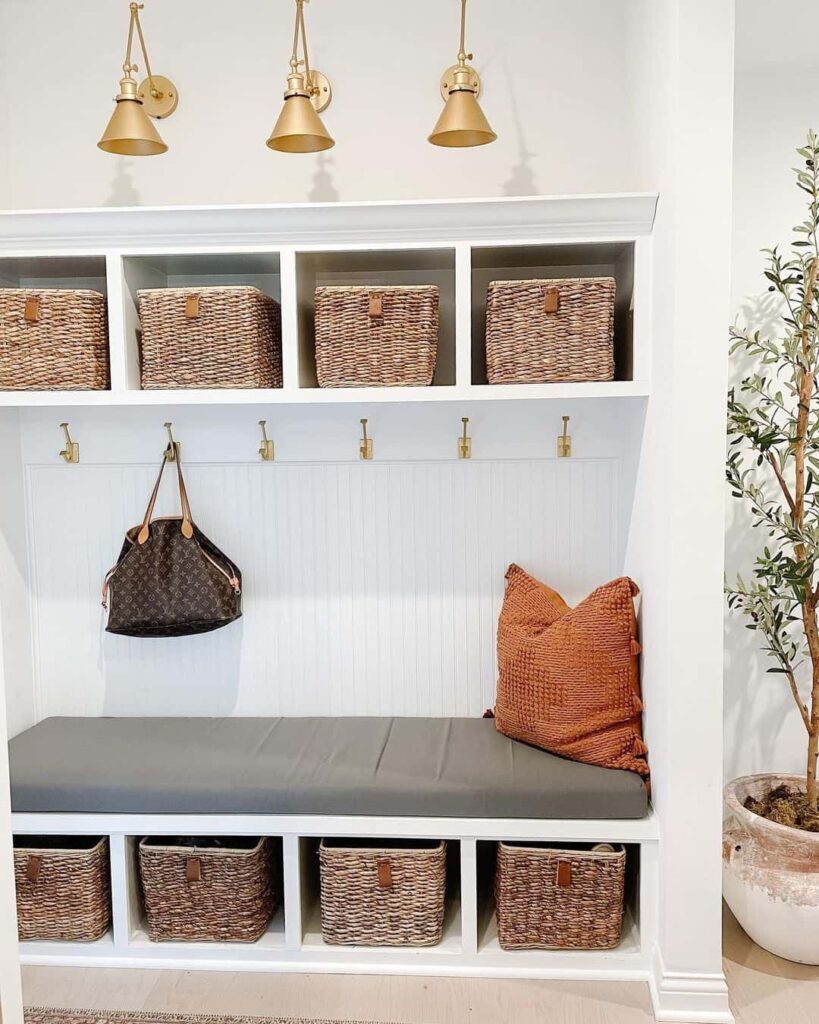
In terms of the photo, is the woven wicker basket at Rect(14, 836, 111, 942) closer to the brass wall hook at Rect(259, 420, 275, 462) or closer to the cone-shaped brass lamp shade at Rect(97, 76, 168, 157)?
the brass wall hook at Rect(259, 420, 275, 462)

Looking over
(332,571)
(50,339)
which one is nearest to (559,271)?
(332,571)

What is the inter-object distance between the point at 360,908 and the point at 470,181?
2.04 m

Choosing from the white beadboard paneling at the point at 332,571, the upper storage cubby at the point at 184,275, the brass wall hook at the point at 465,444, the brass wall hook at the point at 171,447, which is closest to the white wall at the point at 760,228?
the white beadboard paneling at the point at 332,571

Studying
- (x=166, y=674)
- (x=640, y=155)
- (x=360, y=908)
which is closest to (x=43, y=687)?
(x=166, y=674)

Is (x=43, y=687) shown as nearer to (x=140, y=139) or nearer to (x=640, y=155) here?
(x=140, y=139)

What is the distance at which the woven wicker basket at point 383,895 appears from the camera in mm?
2244

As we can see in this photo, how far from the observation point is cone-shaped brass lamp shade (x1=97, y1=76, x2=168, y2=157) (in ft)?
6.97

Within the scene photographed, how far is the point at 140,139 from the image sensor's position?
213cm

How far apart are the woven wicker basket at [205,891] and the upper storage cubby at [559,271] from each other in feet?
4.87

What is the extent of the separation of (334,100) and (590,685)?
1.83m

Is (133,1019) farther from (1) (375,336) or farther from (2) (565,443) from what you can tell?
(2) (565,443)

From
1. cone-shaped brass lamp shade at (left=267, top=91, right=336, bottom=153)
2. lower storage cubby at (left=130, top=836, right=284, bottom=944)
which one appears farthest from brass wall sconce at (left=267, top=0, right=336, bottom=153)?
lower storage cubby at (left=130, top=836, right=284, bottom=944)

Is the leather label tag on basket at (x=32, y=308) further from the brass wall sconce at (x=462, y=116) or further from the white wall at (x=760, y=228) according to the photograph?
the white wall at (x=760, y=228)

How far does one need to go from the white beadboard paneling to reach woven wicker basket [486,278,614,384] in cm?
45
